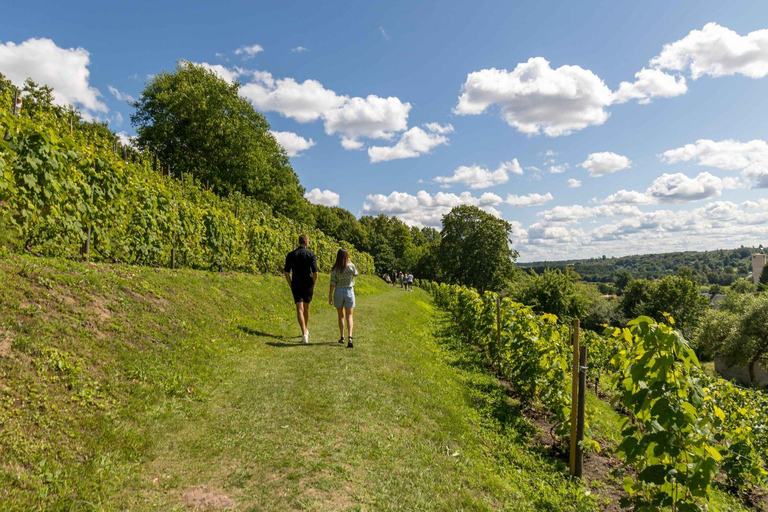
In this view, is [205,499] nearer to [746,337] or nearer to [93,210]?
[93,210]

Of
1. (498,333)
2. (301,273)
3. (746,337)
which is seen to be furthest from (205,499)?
(746,337)

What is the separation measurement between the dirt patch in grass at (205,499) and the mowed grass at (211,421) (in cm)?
2

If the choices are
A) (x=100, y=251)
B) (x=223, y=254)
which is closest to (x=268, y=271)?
(x=223, y=254)

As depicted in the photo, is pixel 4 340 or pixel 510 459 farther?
pixel 510 459

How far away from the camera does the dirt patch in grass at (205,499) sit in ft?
9.50

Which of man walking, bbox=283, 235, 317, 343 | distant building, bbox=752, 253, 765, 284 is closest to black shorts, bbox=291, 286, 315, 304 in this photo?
man walking, bbox=283, 235, 317, 343

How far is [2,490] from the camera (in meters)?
2.56

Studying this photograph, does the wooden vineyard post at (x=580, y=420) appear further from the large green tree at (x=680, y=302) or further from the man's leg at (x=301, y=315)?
the large green tree at (x=680, y=302)

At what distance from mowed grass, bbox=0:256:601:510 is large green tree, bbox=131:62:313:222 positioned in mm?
26069

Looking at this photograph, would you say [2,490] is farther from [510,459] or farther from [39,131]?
[39,131]

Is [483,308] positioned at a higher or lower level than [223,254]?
lower

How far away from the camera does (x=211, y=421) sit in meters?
4.29

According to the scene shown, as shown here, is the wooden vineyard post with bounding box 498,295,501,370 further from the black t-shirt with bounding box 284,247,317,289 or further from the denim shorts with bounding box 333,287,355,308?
the black t-shirt with bounding box 284,247,317,289

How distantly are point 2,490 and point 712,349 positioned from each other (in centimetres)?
4786
